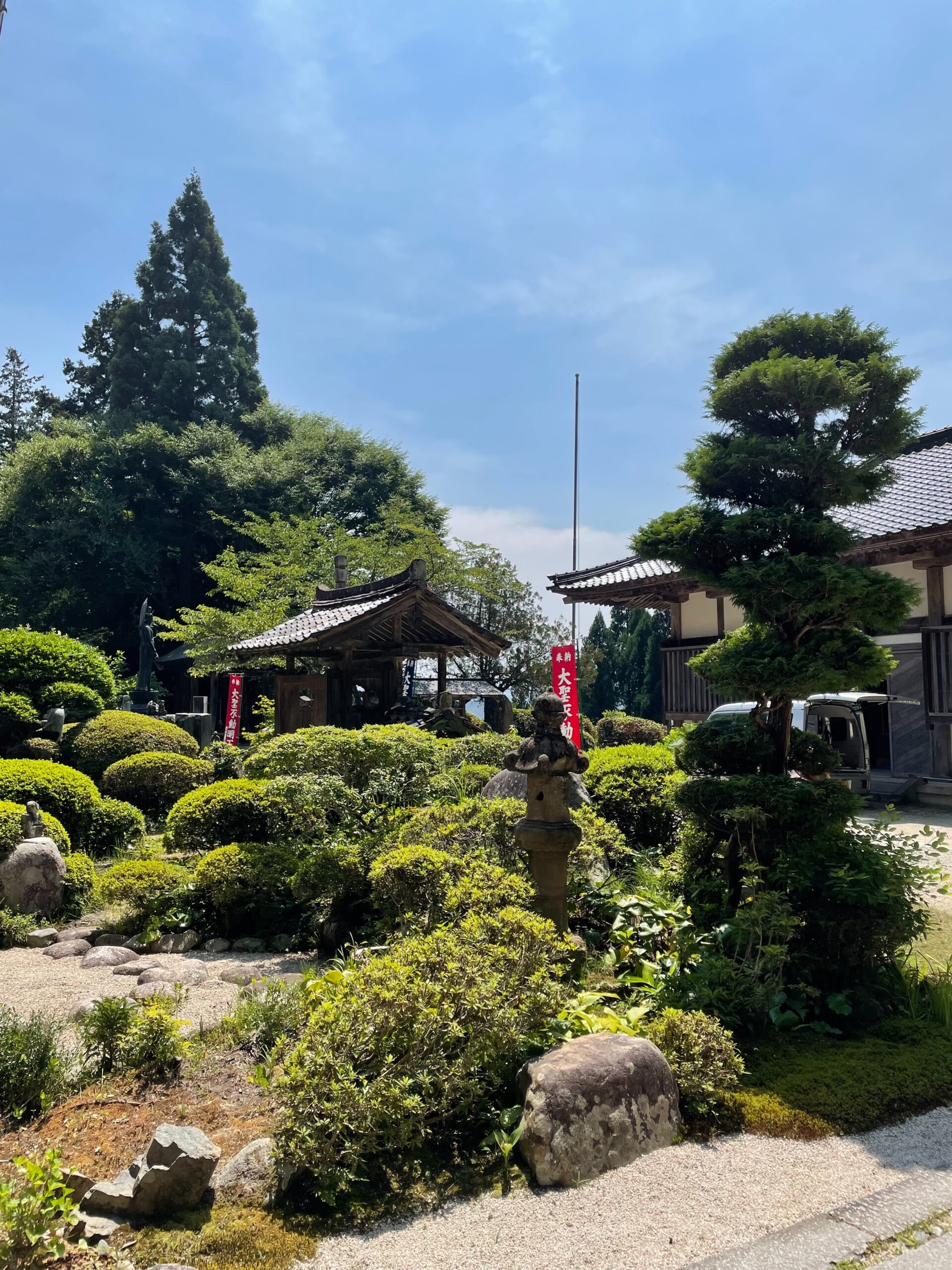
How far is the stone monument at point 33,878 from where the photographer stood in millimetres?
7953

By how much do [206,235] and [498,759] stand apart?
4071cm

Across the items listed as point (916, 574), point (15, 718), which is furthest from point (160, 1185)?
point (916, 574)

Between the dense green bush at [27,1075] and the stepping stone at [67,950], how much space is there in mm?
3234

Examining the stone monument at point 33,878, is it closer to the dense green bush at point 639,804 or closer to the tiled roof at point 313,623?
the dense green bush at point 639,804

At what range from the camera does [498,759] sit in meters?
10.2

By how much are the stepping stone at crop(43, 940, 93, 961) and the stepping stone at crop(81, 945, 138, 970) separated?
0.24 feet

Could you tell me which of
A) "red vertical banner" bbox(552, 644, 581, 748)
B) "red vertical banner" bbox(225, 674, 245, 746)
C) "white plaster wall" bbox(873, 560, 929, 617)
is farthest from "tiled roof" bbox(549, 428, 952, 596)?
"red vertical banner" bbox(225, 674, 245, 746)

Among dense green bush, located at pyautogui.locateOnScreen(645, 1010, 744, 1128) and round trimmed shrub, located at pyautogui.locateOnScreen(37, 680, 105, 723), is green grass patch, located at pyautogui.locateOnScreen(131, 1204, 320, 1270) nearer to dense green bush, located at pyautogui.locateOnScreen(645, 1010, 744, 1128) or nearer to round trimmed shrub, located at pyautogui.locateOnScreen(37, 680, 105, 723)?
dense green bush, located at pyautogui.locateOnScreen(645, 1010, 744, 1128)

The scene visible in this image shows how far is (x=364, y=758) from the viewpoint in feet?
27.0

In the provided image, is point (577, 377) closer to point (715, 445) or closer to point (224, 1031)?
point (715, 445)

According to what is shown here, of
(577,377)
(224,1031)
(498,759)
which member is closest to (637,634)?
(577,377)

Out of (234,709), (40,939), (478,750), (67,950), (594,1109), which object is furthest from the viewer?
(234,709)

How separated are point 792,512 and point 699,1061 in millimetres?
3847

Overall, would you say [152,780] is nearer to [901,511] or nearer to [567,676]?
[567,676]
